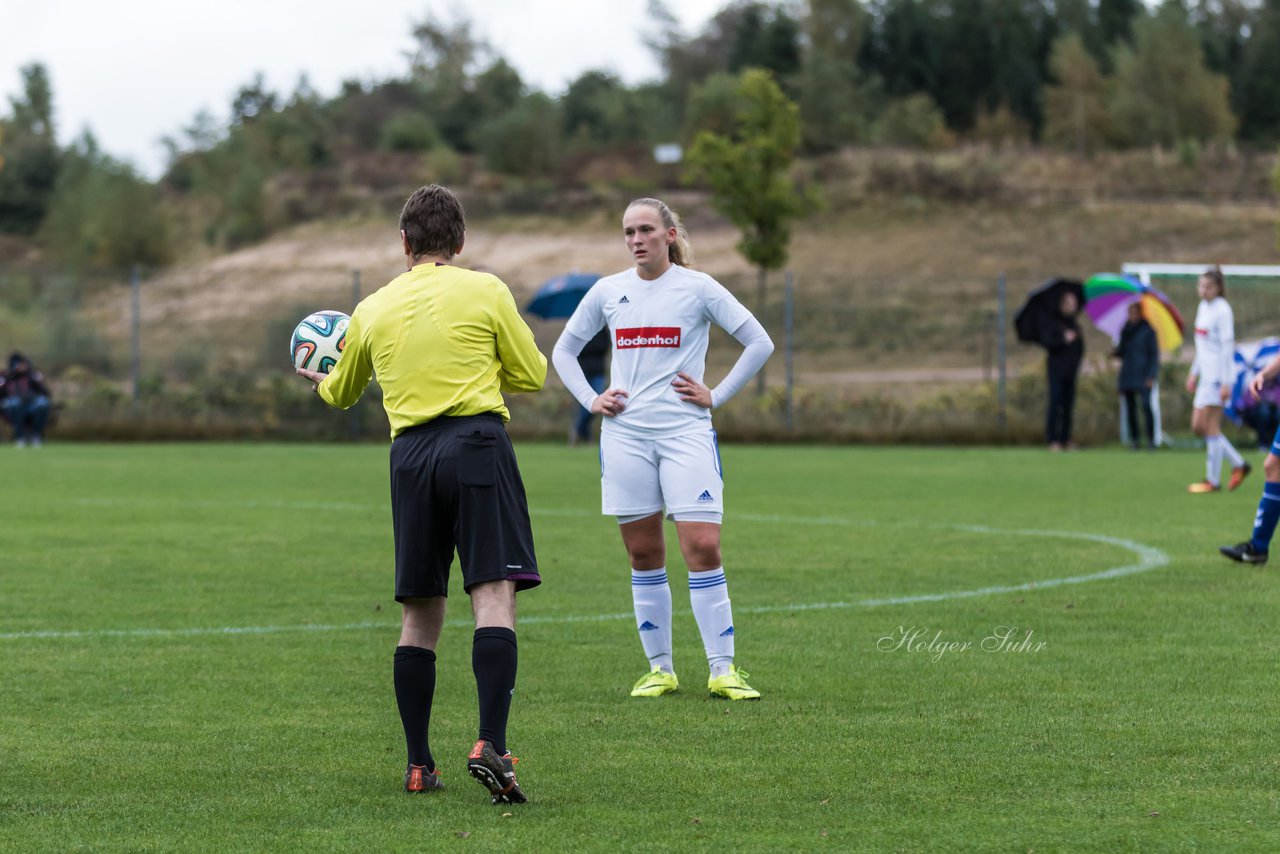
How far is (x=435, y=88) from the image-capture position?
343 feet

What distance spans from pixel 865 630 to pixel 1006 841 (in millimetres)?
3848

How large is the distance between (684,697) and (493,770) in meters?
2.02

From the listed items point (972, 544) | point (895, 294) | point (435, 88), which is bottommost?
point (972, 544)

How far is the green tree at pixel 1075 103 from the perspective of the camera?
82.6 m

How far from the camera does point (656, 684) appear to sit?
6879 millimetres

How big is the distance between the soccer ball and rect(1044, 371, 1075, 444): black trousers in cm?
1939

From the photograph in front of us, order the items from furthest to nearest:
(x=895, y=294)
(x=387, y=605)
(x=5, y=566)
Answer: (x=895, y=294)
(x=5, y=566)
(x=387, y=605)

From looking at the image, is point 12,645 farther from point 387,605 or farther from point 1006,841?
point 1006,841

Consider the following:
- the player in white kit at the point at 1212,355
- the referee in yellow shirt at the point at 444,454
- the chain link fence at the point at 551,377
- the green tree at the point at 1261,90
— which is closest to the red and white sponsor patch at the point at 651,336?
the referee in yellow shirt at the point at 444,454

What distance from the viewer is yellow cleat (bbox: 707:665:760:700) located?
6688mm

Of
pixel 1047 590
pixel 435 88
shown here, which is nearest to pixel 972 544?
pixel 1047 590

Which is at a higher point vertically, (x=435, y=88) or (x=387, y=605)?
(x=435, y=88)

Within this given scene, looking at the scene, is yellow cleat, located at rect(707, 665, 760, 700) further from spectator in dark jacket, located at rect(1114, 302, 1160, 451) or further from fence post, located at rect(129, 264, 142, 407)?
fence post, located at rect(129, 264, 142, 407)

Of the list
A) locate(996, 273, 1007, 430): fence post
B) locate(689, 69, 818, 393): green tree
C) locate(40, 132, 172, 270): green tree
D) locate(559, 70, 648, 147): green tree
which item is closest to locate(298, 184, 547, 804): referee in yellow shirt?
locate(996, 273, 1007, 430): fence post
